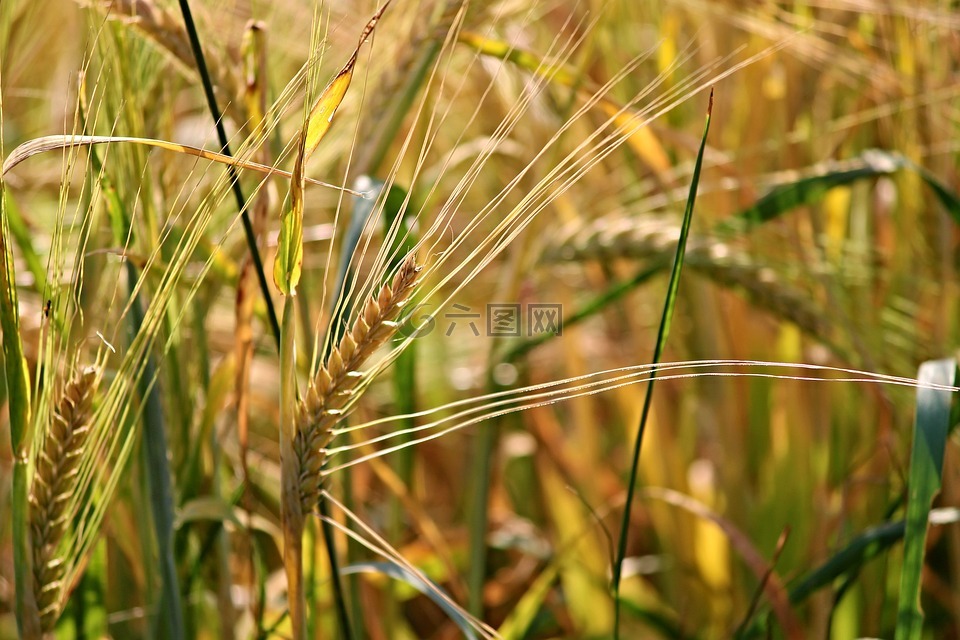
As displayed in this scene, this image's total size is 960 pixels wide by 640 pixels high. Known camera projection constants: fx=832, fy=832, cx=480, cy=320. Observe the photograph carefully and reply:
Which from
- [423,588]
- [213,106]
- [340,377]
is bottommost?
[423,588]

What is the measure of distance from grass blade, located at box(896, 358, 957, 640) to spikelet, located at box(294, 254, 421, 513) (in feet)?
0.90

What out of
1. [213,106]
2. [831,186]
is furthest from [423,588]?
[831,186]

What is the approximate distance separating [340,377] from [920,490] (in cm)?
31

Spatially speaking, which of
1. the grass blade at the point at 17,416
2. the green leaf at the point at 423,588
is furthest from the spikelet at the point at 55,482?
the green leaf at the point at 423,588

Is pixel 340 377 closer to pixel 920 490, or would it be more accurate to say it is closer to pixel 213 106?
pixel 213 106

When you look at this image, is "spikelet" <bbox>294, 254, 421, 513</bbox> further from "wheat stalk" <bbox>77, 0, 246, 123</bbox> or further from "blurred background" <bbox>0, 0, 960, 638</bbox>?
"wheat stalk" <bbox>77, 0, 246, 123</bbox>

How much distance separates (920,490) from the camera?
43cm

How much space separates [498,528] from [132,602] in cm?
52

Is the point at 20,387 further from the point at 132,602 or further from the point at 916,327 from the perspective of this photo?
the point at 916,327

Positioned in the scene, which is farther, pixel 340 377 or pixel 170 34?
pixel 170 34

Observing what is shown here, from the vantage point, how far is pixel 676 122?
0.91 meters

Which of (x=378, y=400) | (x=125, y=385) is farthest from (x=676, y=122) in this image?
(x=125, y=385)

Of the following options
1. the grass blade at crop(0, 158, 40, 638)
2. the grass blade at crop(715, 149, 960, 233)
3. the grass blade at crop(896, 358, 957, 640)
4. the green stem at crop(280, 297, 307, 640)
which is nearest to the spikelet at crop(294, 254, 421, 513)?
the green stem at crop(280, 297, 307, 640)

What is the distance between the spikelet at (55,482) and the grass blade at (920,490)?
1.32 feet
